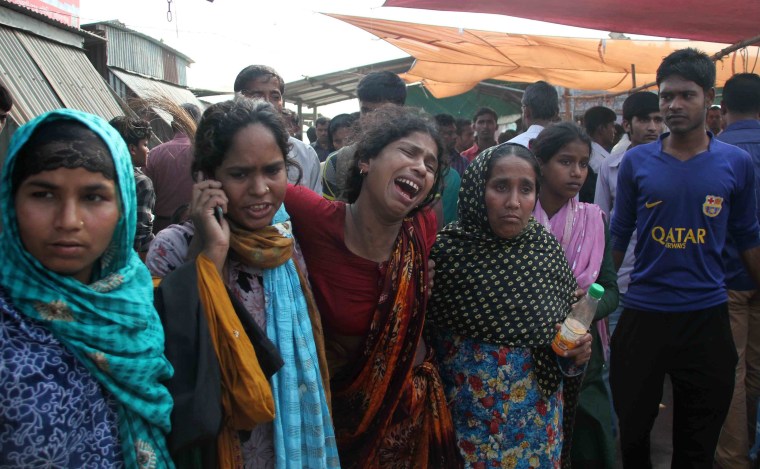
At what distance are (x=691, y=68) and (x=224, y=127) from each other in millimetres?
2568

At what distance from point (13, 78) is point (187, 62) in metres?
10.2

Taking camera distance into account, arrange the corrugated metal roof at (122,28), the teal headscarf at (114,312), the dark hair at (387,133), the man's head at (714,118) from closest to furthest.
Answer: the teal headscarf at (114,312), the dark hair at (387,133), the man's head at (714,118), the corrugated metal roof at (122,28)

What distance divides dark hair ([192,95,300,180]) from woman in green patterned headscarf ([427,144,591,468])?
86 centimetres

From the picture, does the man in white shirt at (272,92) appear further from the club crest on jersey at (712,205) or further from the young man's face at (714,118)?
the young man's face at (714,118)

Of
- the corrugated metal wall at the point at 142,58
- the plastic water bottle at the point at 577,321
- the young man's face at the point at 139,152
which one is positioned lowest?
the plastic water bottle at the point at 577,321

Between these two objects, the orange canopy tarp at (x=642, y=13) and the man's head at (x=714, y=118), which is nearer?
the orange canopy tarp at (x=642, y=13)

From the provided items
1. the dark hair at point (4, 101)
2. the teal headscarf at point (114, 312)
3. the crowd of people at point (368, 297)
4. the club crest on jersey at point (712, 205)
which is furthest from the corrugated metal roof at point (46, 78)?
the club crest on jersey at point (712, 205)

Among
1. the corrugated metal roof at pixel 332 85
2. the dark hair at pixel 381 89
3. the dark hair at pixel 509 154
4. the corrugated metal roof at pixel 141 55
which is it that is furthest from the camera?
the corrugated metal roof at pixel 332 85

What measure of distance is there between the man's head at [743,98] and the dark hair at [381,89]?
226 cm

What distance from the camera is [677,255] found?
3061 millimetres

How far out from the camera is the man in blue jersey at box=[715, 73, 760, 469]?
11.9 ft

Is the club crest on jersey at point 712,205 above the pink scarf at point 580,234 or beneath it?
above

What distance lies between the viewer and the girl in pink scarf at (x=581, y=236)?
2854 millimetres

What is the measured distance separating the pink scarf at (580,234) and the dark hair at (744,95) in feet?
6.36
